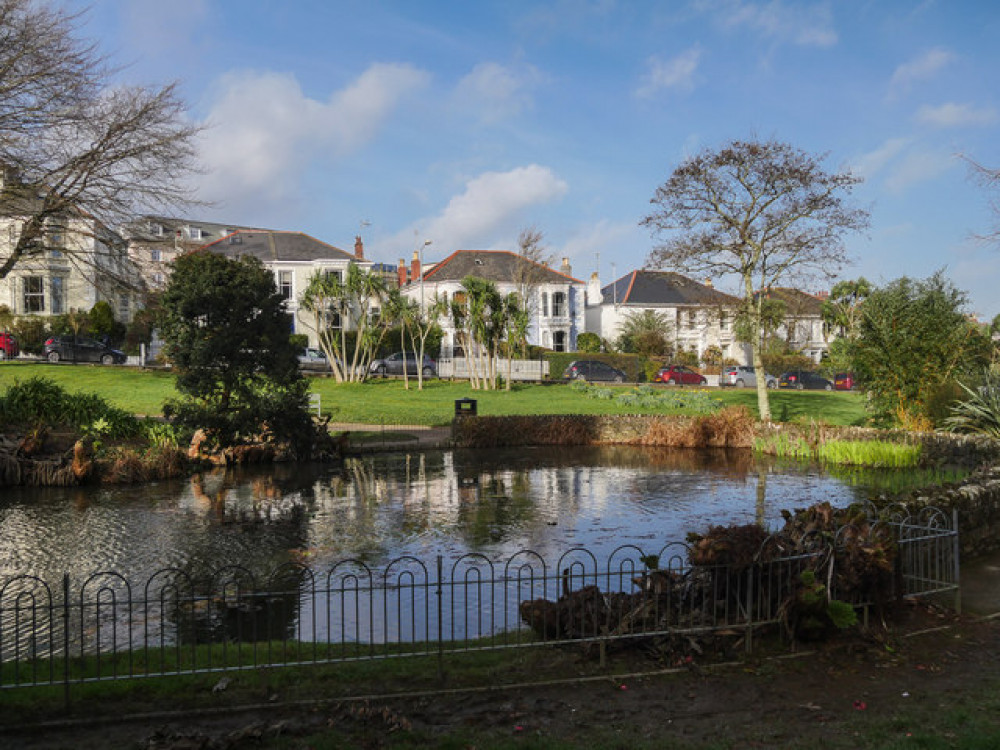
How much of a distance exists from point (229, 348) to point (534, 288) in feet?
145

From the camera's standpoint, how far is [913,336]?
67.9 ft

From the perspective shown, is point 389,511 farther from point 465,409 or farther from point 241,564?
point 465,409

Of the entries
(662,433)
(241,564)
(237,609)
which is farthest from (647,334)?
(237,609)

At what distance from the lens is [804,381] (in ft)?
169

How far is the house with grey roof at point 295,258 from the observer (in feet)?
192

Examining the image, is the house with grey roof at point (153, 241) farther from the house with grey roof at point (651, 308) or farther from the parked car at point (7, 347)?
the house with grey roof at point (651, 308)

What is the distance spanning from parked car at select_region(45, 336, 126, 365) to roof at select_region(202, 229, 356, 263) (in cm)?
1710

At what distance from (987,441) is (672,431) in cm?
905

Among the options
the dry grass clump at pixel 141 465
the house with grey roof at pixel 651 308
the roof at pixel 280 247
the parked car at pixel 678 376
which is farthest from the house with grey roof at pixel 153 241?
the house with grey roof at pixel 651 308

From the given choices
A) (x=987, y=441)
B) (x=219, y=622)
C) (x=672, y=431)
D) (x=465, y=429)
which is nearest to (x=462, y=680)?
(x=219, y=622)

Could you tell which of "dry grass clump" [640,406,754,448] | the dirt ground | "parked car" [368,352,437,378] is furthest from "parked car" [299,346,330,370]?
the dirt ground

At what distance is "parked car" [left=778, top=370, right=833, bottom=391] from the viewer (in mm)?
50500

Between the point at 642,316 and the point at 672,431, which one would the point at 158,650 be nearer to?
the point at 672,431

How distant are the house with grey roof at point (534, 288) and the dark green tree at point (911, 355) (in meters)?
39.2
